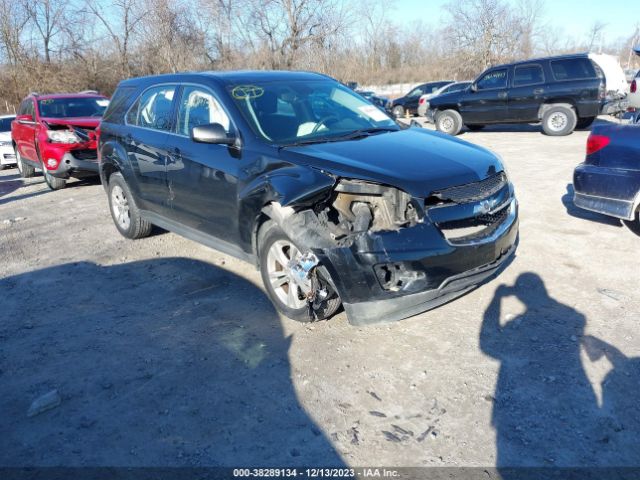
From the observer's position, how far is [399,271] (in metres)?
3.32

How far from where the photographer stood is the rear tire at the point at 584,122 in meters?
13.5

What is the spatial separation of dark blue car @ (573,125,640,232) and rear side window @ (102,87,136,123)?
5.04 metres

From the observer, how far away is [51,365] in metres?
3.58

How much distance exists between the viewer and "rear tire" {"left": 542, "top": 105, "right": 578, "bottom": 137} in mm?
12852

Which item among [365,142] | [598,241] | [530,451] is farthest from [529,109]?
[530,451]

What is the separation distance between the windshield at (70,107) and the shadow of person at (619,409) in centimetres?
995

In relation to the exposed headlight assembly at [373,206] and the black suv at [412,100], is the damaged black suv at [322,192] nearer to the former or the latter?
the exposed headlight assembly at [373,206]

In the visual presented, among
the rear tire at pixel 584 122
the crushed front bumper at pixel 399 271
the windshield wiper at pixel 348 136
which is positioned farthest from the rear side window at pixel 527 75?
the crushed front bumper at pixel 399 271

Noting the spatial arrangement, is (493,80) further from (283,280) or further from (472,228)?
(283,280)

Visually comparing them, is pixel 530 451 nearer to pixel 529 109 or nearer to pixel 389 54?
pixel 529 109

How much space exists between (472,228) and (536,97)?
36.7 feet

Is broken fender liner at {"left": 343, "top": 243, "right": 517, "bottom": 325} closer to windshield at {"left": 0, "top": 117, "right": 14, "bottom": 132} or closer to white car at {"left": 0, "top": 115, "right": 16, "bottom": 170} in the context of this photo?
white car at {"left": 0, "top": 115, "right": 16, "bottom": 170}

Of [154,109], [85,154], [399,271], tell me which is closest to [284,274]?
[399,271]

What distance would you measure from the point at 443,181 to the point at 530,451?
1751 mm
